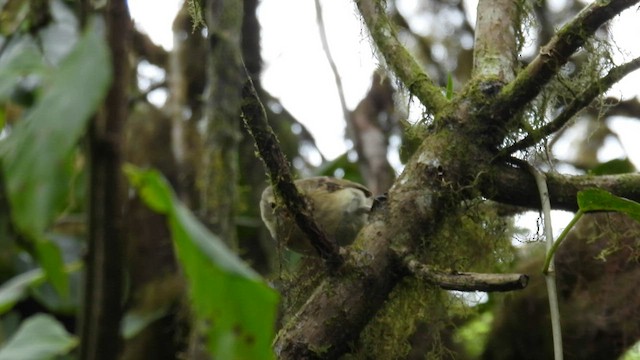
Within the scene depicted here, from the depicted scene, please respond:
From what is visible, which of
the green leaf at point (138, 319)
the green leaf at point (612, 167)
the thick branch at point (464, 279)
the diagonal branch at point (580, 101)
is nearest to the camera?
the thick branch at point (464, 279)

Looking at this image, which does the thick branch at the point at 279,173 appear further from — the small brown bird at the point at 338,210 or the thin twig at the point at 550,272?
the small brown bird at the point at 338,210

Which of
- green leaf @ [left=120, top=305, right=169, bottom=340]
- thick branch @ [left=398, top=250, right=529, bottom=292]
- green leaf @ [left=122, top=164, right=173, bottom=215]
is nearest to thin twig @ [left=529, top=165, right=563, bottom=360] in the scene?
thick branch @ [left=398, top=250, right=529, bottom=292]

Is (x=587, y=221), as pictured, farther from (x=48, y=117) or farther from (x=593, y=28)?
(x=48, y=117)

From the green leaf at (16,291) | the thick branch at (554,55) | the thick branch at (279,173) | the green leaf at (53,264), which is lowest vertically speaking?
the green leaf at (16,291)

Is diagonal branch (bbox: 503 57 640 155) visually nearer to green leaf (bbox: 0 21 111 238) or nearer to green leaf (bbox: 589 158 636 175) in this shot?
green leaf (bbox: 589 158 636 175)

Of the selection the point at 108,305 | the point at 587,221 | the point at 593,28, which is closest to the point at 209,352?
the point at 108,305

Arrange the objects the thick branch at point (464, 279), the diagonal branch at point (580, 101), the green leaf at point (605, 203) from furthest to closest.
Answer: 1. the diagonal branch at point (580, 101)
2. the green leaf at point (605, 203)
3. the thick branch at point (464, 279)

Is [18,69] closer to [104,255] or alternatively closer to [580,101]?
[104,255]

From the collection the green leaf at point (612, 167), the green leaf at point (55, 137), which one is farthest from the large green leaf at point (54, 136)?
the green leaf at point (612, 167)

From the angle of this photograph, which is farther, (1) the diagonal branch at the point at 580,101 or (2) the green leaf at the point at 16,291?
(1) the diagonal branch at the point at 580,101
